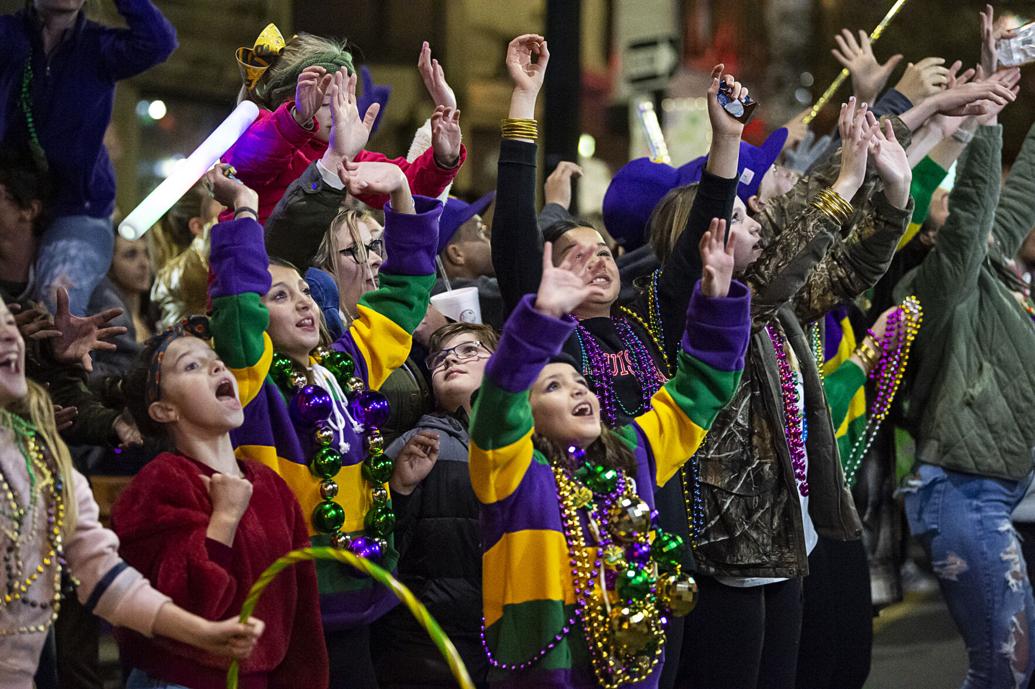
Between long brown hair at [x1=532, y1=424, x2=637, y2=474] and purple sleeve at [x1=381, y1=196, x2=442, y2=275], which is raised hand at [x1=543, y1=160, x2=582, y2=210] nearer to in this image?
purple sleeve at [x1=381, y1=196, x2=442, y2=275]

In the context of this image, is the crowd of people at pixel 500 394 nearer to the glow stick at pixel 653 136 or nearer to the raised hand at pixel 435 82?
the raised hand at pixel 435 82

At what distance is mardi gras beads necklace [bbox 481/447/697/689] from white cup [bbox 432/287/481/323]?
1099 millimetres

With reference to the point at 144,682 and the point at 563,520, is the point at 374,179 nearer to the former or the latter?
the point at 563,520

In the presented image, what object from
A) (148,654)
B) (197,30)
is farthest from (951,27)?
(148,654)

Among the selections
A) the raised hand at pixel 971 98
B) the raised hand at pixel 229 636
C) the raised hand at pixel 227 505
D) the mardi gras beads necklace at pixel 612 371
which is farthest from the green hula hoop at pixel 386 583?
the raised hand at pixel 971 98

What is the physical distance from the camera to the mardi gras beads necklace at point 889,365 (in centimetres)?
542

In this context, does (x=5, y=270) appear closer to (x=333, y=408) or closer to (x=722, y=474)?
(x=333, y=408)

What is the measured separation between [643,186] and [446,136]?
105 cm

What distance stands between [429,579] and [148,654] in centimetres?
94

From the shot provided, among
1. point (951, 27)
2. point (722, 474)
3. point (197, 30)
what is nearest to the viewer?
point (722, 474)

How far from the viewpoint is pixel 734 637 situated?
4352mm

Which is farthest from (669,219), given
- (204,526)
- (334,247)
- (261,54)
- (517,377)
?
(204,526)

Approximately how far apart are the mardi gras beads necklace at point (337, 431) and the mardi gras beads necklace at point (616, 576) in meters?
0.53

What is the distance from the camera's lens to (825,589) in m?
5.16
